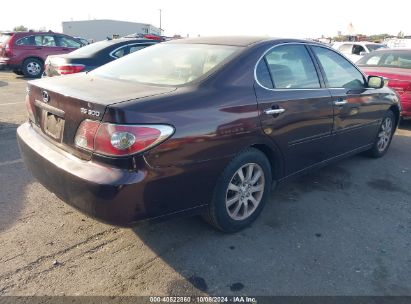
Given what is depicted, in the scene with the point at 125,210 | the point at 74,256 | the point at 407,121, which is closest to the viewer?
the point at 125,210

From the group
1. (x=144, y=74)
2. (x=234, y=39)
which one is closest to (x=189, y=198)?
(x=144, y=74)

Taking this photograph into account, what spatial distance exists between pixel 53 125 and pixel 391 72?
631 cm

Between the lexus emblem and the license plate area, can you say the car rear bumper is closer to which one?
the license plate area

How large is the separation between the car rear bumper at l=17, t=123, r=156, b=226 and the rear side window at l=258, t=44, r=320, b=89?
144 centimetres

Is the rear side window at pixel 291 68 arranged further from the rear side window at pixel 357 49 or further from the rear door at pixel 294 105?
the rear side window at pixel 357 49

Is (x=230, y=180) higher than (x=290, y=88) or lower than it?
lower

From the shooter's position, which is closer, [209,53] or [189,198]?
[189,198]

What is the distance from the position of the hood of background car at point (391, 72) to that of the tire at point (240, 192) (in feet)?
15.4

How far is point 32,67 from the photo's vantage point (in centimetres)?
1376

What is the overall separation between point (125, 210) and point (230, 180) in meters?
0.89

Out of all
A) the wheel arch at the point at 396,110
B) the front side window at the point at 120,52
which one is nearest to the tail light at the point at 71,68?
the front side window at the point at 120,52

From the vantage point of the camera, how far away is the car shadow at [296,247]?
253 centimetres

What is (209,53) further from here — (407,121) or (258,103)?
(407,121)

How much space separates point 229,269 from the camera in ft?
8.77
